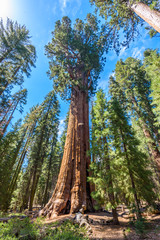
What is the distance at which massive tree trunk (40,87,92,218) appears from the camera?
6.36 metres

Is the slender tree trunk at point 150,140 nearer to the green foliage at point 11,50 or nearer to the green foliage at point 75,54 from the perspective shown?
the green foliage at point 75,54

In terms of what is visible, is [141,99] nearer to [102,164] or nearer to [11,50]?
[102,164]

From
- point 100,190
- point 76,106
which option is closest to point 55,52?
point 76,106

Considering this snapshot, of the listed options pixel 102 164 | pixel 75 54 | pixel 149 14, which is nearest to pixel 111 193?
pixel 102 164

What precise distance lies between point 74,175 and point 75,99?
706cm

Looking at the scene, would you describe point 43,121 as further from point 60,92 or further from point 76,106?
point 76,106

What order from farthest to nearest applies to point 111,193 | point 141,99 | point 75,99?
point 141,99, point 75,99, point 111,193

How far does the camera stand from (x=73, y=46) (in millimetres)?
12492

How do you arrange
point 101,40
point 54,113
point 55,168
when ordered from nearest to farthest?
point 101,40
point 54,113
point 55,168

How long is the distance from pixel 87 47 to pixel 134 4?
20.3 feet

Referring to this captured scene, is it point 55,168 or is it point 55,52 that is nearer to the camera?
point 55,52

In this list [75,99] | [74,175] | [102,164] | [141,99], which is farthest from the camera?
[141,99]

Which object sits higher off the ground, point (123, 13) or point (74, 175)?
point (123, 13)

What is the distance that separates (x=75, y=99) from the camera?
1113cm
